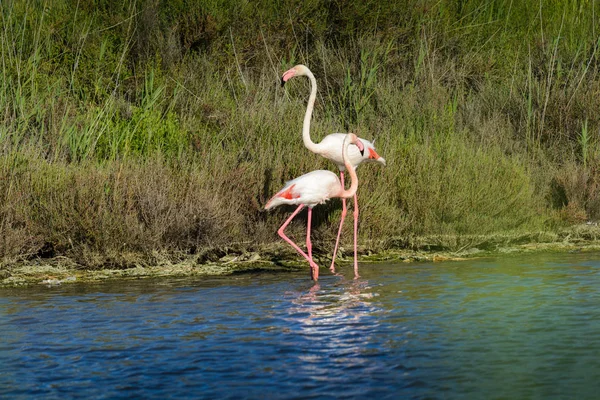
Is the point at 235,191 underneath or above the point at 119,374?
above

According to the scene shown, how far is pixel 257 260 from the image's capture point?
9.41m

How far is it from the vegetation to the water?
95cm

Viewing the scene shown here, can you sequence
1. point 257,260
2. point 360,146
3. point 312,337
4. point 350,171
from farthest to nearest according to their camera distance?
point 257,260 < point 350,171 < point 360,146 < point 312,337

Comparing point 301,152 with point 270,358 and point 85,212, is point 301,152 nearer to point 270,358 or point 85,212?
point 85,212

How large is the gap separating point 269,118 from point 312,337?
527cm

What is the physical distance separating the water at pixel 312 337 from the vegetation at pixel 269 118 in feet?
3.13

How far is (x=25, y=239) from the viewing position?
8578 mm

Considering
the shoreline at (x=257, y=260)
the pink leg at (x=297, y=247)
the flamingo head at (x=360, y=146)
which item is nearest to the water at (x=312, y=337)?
the pink leg at (x=297, y=247)

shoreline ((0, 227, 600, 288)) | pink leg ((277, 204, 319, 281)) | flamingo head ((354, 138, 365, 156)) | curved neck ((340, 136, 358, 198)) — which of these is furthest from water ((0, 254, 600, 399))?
flamingo head ((354, 138, 365, 156))

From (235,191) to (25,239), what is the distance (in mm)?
2174

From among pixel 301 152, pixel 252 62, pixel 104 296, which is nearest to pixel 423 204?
pixel 301 152

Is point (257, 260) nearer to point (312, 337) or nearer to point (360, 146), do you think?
point (360, 146)

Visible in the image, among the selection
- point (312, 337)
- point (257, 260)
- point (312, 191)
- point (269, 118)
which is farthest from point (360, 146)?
point (312, 337)

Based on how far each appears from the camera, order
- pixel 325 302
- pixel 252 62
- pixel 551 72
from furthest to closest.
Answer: pixel 252 62 < pixel 551 72 < pixel 325 302
